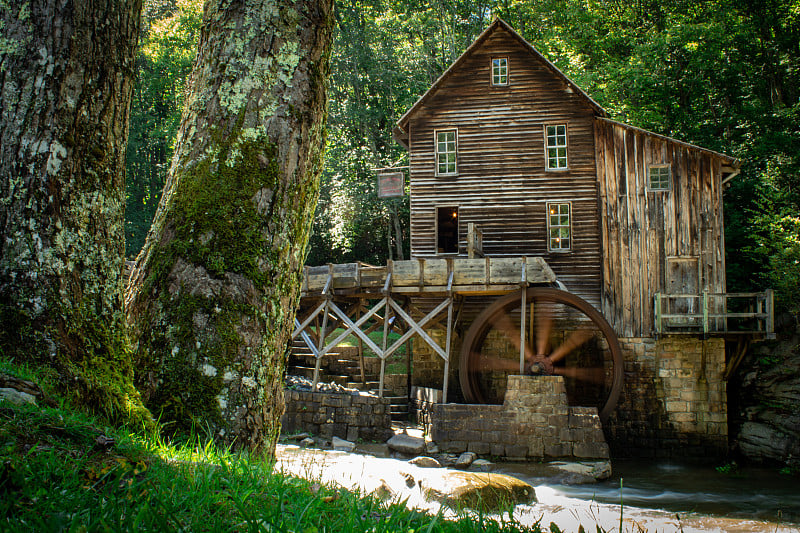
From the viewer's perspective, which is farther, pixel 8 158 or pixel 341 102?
pixel 341 102

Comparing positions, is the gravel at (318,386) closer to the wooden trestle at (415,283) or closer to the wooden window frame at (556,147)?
the wooden trestle at (415,283)

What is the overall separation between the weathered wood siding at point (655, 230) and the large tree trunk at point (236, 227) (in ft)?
45.8

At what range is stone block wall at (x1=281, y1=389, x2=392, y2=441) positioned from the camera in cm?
1322

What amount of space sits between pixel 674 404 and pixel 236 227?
1463 cm

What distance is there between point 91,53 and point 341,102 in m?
25.0

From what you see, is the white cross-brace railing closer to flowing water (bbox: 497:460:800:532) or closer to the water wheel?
the water wheel

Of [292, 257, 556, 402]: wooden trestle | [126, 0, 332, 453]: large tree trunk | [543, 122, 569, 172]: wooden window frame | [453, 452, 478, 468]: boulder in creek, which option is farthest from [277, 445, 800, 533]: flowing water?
[543, 122, 569, 172]: wooden window frame

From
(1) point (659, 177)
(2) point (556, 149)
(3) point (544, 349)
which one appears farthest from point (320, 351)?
(1) point (659, 177)

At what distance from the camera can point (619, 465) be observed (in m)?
13.9

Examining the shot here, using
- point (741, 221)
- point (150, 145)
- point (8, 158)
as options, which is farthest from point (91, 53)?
point (150, 145)

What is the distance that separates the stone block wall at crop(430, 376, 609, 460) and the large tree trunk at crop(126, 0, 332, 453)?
9910 millimetres

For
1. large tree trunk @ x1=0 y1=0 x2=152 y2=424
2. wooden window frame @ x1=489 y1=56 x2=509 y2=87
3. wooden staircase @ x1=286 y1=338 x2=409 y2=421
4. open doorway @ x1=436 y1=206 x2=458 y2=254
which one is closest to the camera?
large tree trunk @ x1=0 y1=0 x2=152 y2=424

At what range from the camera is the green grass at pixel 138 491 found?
5.27ft

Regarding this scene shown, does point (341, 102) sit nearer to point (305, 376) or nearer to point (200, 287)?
point (305, 376)
